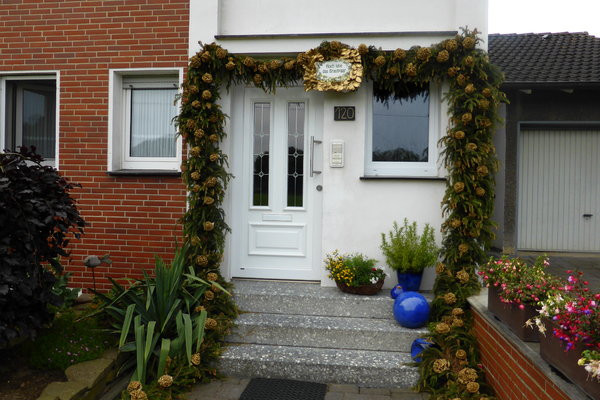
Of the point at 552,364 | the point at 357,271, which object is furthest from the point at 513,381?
the point at 357,271

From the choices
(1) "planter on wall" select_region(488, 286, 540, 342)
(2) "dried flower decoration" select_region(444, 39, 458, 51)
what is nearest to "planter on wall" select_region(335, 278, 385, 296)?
(1) "planter on wall" select_region(488, 286, 540, 342)

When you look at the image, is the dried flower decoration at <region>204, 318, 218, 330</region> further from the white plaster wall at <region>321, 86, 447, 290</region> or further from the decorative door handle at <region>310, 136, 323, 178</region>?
the decorative door handle at <region>310, 136, 323, 178</region>

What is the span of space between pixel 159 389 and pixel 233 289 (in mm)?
1376

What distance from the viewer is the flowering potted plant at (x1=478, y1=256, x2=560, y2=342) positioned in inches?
119

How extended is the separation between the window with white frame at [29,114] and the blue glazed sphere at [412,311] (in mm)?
4203

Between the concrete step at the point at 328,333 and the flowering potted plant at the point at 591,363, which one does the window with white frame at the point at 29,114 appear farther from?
the flowering potted plant at the point at 591,363

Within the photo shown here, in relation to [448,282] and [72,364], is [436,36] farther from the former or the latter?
[72,364]

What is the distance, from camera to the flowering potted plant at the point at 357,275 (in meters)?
4.77

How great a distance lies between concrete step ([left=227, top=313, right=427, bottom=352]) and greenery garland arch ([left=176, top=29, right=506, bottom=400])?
20cm

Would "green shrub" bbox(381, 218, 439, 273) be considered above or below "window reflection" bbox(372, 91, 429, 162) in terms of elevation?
below

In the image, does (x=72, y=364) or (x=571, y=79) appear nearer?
(x=72, y=364)

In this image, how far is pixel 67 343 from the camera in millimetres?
3877

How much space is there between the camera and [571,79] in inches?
276

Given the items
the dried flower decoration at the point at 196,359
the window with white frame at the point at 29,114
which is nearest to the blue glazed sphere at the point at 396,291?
the dried flower decoration at the point at 196,359
